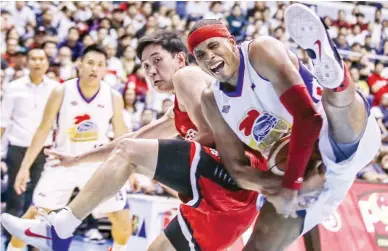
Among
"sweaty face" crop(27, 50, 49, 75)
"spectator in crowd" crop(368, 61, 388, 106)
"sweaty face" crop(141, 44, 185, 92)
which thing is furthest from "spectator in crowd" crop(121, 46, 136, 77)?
"sweaty face" crop(141, 44, 185, 92)

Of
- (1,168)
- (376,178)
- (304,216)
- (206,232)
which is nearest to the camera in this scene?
(304,216)

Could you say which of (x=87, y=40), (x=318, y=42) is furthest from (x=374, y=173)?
(x=318, y=42)

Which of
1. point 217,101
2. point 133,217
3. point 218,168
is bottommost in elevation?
point 133,217

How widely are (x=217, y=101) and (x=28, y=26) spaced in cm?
560

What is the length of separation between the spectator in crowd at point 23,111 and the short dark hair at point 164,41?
8.74 ft

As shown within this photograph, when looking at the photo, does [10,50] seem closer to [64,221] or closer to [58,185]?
[58,185]

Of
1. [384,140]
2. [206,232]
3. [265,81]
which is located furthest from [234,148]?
[384,140]

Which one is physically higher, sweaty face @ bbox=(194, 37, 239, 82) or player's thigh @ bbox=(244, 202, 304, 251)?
sweaty face @ bbox=(194, 37, 239, 82)

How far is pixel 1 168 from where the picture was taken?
6.68 meters

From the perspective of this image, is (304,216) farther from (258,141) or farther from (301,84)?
(301,84)

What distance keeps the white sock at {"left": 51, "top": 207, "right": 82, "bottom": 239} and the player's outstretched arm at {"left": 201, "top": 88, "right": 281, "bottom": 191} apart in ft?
2.50

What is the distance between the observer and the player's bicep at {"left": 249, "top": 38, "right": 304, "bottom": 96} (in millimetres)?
3059

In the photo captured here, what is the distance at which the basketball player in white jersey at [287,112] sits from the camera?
2963 millimetres

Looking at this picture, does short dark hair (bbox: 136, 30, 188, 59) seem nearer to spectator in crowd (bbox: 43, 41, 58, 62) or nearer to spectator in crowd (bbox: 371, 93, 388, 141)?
spectator in crowd (bbox: 43, 41, 58, 62)
